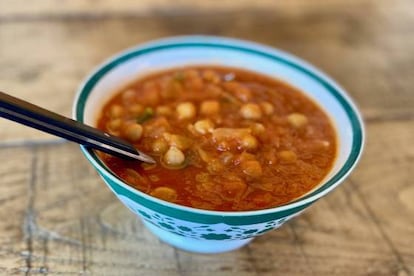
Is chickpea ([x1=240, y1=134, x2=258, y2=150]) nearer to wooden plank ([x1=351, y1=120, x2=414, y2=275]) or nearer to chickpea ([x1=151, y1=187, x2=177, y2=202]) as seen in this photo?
chickpea ([x1=151, y1=187, x2=177, y2=202])

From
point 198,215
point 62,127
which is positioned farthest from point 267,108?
point 62,127

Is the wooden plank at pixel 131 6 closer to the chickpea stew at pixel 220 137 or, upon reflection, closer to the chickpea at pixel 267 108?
the chickpea stew at pixel 220 137

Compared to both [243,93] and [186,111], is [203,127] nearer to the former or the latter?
[186,111]

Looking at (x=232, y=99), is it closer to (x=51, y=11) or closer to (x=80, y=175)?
(x=80, y=175)

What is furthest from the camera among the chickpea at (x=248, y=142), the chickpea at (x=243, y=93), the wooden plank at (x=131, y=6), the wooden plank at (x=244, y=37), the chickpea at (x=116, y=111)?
the wooden plank at (x=131, y=6)

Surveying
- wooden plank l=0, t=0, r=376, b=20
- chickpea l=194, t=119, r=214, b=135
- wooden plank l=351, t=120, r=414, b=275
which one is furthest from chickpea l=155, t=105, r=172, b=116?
wooden plank l=0, t=0, r=376, b=20

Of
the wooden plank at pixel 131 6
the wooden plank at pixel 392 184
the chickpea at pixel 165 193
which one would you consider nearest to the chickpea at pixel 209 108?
the chickpea at pixel 165 193

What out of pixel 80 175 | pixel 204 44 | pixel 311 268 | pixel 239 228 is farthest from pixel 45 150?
pixel 311 268
